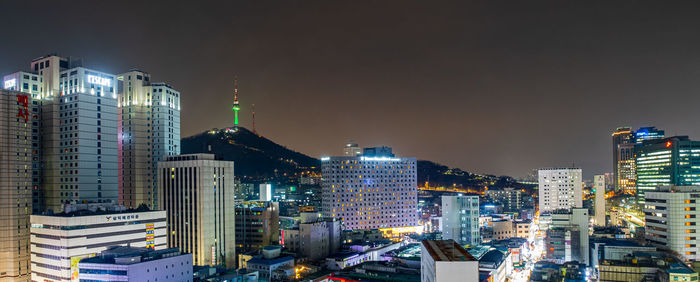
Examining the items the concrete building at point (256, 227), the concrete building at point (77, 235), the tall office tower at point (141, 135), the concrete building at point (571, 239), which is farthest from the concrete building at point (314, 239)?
the concrete building at point (571, 239)

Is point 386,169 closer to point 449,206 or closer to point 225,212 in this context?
point 449,206

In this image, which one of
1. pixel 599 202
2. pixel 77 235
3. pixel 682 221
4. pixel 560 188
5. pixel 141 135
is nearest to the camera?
pixel 77 235

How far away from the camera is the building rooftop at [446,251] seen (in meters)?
38.7

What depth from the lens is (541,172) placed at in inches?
5463

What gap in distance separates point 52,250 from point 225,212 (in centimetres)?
3048

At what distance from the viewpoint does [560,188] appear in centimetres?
13612

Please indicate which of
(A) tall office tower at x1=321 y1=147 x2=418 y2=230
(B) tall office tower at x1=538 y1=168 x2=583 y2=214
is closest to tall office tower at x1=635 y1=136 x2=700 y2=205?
(B) tall office tower at x1=538 y1=168 x2=583 y2=214

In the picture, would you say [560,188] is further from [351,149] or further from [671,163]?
[351,149]

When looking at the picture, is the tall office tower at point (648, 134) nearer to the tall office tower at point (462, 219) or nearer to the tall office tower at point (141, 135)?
the tall office tower at point (462, 219)

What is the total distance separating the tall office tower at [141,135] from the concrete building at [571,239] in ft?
258

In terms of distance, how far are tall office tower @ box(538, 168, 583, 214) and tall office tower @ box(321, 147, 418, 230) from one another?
4008 cm

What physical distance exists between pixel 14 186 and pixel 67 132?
11.6 metres

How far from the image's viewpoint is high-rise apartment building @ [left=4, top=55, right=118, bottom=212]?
7606 cm

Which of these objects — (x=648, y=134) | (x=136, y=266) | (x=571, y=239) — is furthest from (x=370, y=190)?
(x=648, y=134)
